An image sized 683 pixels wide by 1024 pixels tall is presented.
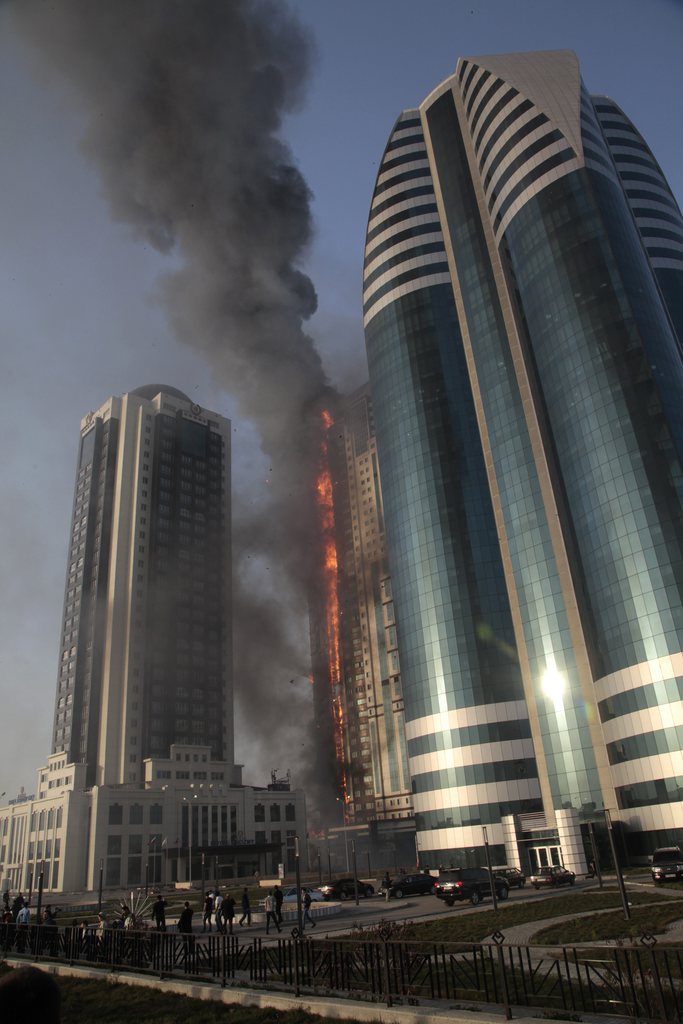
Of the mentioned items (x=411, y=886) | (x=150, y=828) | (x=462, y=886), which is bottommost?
(x=411, y=886)

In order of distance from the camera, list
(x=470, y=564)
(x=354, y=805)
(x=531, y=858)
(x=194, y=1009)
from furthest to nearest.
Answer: (x=354, y=805)
(x=470, y=564)
(x=531, y=858)
(x=194, y=1009)

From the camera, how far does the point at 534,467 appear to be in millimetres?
90062

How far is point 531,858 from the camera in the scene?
76938 millimetres

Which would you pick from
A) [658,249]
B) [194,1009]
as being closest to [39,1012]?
[194,1009]

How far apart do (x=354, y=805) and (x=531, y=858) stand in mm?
104770

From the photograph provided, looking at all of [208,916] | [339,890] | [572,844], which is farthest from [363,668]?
[208,916]

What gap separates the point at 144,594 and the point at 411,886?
110 m

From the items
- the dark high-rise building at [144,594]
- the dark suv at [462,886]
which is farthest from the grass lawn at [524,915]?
the dark high-rise building at [144,594]

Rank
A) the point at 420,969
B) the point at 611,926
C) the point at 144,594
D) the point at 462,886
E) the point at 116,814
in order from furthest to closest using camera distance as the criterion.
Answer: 1. the point at 144,594
2. the point at 116,814
3. the point at 462,886
4. the point at 611,926
5. the point at 420,969

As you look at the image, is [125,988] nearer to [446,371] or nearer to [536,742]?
[536,742]

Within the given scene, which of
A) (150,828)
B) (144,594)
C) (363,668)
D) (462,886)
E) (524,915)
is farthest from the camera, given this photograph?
(363,668)

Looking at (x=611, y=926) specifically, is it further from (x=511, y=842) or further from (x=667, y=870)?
(x=511, y=842)

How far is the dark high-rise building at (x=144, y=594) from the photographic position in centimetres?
14212

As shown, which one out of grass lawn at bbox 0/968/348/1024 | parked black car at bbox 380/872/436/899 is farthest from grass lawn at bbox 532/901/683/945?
parked black car at bbox 380/872/436/899
